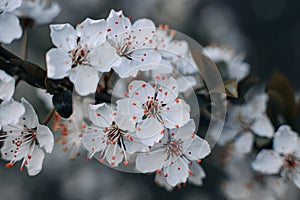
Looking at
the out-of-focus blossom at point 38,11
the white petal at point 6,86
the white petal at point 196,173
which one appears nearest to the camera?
the white petal at point 6,86

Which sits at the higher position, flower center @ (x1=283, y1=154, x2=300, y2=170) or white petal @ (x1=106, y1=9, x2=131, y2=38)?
white petal @ (x1=106, y1=9, x2=131, y2=38)

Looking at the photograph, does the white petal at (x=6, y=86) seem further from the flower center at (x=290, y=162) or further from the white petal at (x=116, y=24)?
the flower center at (x=290, y=162)

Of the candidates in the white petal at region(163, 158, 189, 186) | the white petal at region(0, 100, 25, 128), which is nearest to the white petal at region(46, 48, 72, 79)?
the white petal at region(0, 100, 25, 128)

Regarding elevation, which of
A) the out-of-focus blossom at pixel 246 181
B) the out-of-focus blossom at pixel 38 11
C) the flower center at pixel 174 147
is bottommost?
the out-of-focus blossom at pixel 246 181

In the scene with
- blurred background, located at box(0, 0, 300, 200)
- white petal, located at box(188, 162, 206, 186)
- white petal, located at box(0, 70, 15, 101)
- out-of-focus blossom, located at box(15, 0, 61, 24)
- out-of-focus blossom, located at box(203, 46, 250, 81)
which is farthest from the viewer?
blurred background, located at box(0, 0, 300, 200)

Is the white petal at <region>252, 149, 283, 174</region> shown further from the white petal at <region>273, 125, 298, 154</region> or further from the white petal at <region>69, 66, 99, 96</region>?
the white petal at <region>69, 66, 99, 96</region>

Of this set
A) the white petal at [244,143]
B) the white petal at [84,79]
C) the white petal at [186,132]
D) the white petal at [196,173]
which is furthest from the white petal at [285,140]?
the white petal at [84,79]

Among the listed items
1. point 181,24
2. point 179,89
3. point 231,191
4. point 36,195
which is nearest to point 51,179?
point 36,195
